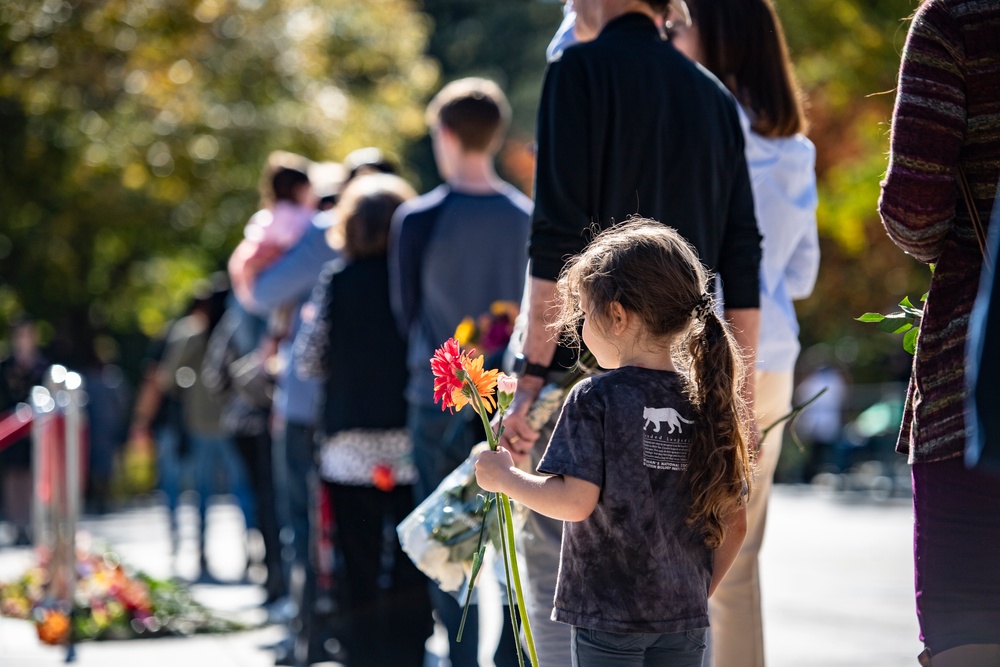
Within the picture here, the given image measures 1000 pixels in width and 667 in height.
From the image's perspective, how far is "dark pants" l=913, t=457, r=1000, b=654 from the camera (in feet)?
9.00

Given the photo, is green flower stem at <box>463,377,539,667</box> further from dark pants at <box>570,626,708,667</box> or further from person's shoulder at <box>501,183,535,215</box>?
person's shoulder at <box>501,183,535,215</box>

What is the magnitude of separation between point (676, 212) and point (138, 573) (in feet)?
17.3

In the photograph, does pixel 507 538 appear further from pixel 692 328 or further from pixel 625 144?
pixel 625 144

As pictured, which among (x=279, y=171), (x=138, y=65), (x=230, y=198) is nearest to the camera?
(x=279, y=171)

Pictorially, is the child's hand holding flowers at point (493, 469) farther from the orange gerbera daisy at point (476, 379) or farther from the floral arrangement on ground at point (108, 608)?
the floral arrangement on ground at point (108, 608)

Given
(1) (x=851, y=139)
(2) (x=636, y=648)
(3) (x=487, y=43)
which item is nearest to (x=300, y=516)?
(2) (x=636, y=648)

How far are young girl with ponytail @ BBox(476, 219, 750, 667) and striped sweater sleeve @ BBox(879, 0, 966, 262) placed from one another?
51 centimetres

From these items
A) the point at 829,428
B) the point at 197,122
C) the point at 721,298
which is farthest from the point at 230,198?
the point at 721,298

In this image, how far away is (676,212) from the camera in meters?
3.88

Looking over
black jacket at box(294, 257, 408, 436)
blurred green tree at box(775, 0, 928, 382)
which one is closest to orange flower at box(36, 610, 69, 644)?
black jacket at box(294, 257, 408, 436)

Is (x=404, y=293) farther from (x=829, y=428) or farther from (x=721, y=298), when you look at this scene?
(x=829, y=428)

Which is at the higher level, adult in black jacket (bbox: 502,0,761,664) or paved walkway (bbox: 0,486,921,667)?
adult in black jacket (bbox: 502,0,761,664)

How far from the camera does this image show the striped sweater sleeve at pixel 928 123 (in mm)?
2816

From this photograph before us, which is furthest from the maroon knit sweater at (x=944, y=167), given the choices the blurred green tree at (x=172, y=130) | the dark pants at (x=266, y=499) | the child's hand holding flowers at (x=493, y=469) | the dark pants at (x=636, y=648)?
the blurred green tree at (x=172, y=130)
